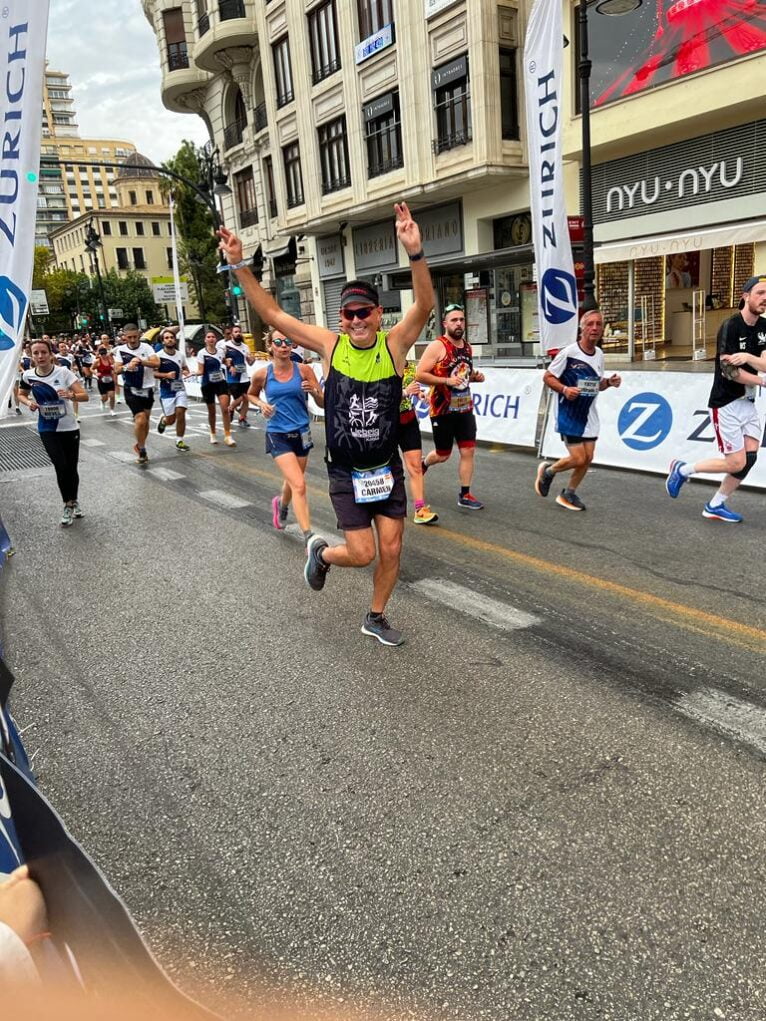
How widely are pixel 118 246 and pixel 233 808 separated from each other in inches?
4433

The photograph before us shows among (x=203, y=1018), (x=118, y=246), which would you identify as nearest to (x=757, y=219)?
(x=203, y=1018)

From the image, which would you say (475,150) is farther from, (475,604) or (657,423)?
(475,604)

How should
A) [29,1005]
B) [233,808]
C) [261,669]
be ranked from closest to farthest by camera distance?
[29,1005] → [233,808] → [261,669]

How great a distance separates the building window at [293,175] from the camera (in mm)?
31953

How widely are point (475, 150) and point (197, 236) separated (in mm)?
26744

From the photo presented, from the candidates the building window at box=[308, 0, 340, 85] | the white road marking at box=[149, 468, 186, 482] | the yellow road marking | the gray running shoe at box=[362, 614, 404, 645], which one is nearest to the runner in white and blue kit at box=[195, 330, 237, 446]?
the white road marking at box=[149, 468, 186, 482]

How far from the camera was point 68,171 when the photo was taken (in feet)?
491

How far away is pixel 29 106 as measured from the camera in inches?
143

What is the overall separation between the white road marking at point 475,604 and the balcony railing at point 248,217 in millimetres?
35749

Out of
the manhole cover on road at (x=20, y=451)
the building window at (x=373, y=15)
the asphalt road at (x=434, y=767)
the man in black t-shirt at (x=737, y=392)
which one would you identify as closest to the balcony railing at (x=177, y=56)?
the building window at (x=373, y=15)

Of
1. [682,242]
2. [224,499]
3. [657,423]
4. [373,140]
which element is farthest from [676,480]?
[373,140]

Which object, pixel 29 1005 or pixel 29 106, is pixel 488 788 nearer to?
pixel 29 1005

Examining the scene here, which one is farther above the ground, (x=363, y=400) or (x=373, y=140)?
(x=373, y=140)

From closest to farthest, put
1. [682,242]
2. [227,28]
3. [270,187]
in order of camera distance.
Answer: [682,242]
[227,28]
[270,187]
